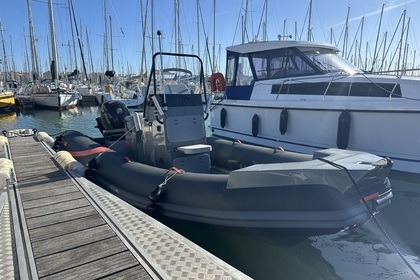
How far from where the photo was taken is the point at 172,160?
14.4 feet

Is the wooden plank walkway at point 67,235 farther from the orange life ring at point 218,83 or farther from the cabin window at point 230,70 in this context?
the orange life ring at point 218,83

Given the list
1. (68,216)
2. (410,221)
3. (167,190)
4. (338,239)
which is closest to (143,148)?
(167,190)

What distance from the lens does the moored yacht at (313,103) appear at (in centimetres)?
601

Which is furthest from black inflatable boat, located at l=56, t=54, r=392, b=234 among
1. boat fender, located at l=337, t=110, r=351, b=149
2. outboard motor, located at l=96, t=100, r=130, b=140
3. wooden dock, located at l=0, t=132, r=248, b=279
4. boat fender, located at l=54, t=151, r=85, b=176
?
boat fender, located at l=337, t=110, r=351, b=149

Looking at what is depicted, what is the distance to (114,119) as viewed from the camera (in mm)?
6609

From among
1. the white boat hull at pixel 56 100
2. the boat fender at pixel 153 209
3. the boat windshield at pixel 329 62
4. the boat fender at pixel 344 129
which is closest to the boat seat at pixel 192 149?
the boat fender at pixel 153 209

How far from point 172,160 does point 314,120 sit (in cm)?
425

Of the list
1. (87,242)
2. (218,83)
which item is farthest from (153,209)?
(218,83)

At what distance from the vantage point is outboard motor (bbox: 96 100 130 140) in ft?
21.7

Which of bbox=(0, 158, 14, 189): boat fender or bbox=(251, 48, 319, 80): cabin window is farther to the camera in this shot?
bbox=(251, 48, 319, 80): cabin window

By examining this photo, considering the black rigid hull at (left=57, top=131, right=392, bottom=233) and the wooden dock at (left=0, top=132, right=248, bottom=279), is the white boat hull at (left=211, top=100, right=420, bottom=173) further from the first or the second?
the wooden dock at (left=0, top=132, right=248, bottom=279)

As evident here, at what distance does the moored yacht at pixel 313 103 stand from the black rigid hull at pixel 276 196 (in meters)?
3.31

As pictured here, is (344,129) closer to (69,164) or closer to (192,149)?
(192,149)

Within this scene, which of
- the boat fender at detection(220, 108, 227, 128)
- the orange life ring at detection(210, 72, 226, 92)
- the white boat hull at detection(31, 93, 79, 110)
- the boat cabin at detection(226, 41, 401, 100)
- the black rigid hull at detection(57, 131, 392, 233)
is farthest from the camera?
the white boat hull at detection(31, 93, 79, 110)
